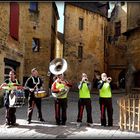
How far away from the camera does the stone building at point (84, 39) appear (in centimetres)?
3425

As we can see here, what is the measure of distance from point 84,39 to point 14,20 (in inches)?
701

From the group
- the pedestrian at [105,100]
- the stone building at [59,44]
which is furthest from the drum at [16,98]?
the stone building at [59,44]

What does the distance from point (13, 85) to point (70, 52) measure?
24264 millimetres

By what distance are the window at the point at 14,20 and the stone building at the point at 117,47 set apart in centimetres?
2165

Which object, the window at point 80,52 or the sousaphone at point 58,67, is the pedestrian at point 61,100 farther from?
the window at point 80,52

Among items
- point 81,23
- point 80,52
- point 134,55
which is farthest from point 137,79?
point 81,23

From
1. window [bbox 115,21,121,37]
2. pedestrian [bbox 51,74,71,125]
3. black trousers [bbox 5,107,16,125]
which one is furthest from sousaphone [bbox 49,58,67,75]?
window [bbox 115,21,121,37]

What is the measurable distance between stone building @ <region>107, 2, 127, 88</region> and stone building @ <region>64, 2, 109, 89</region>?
4.78 feet

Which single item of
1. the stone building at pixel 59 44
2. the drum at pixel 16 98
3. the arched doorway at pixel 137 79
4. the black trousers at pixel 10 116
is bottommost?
the black trousers at pixel 10 116

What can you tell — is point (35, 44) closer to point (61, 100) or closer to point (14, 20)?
point (14, 20)

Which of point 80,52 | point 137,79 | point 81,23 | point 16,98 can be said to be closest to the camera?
point 16,98

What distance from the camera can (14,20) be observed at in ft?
61.0

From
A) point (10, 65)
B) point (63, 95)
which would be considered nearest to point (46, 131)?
point (63, 95)

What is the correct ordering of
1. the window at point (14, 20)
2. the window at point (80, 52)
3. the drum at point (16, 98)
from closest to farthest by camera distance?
the drum at point (16, 98) → the window at point (14, 20) → the window at point (80, 52)
